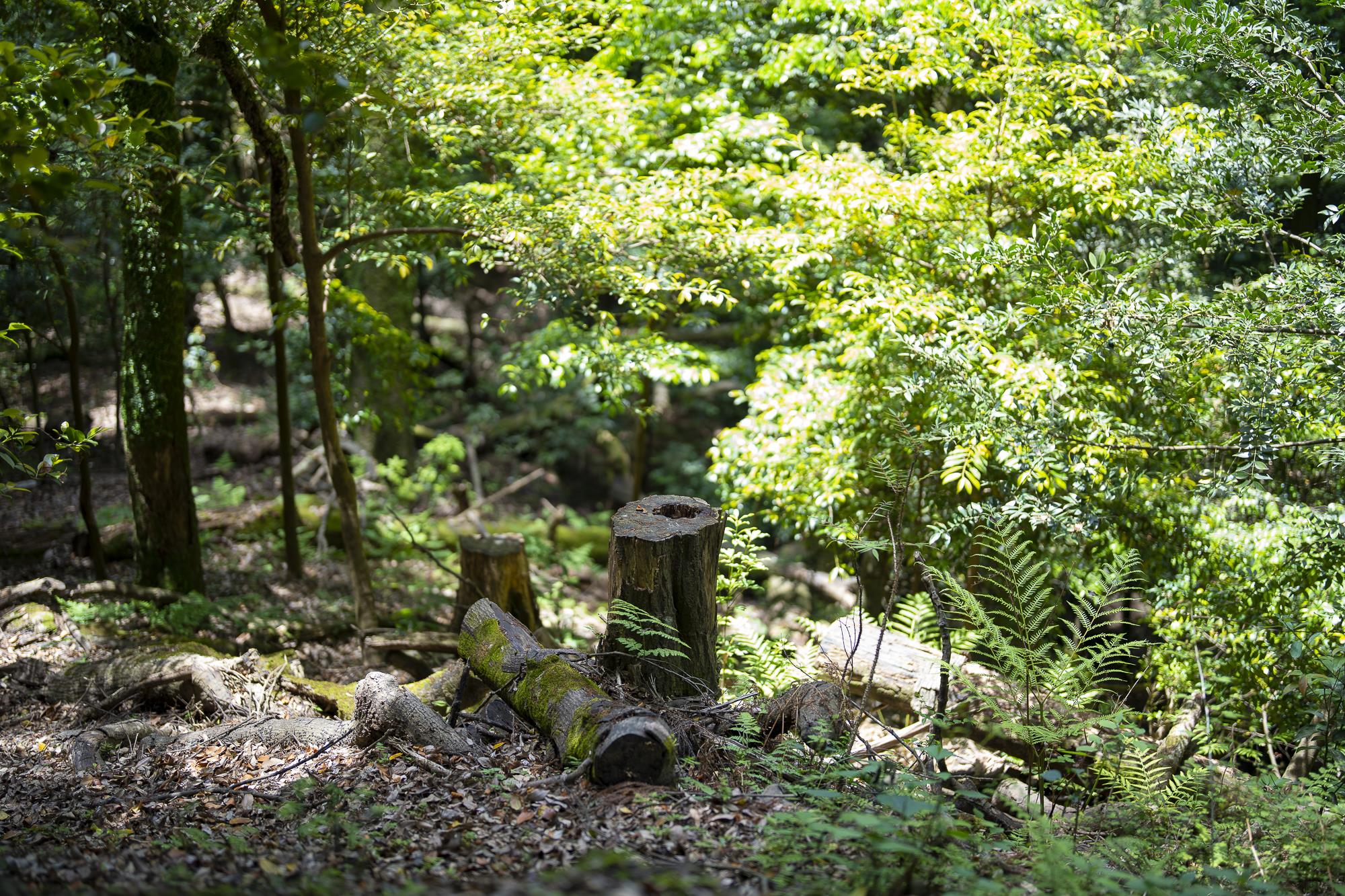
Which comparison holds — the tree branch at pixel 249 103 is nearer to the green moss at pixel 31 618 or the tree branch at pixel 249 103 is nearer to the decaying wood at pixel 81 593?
the decaying wood at pixel 81 593

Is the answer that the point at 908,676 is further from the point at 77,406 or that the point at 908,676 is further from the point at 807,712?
the point at 77,406

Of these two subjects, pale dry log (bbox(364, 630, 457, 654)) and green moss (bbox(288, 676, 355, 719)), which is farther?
pale dry log (bbox(364, 630, 457, 654))

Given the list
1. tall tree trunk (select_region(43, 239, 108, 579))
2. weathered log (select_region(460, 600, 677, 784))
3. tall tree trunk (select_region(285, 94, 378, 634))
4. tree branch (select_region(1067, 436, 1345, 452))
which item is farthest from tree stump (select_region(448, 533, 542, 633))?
tree branch (select_region(1067, 436, 1345, 452))

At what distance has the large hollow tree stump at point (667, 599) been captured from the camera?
4160 mm

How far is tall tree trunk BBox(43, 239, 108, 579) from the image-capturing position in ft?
21.8

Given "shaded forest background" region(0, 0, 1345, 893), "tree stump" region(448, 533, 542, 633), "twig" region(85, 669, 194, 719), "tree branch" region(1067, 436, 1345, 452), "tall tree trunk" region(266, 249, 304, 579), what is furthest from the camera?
"tall tree trunk" region(266, 249, 304, 579)

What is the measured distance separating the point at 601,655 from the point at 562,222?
3.26 metres

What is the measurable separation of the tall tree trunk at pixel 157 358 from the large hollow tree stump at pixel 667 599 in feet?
14.4

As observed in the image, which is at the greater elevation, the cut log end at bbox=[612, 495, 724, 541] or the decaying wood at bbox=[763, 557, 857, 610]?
the cut log end at bbox=[612, 495, 724, 541]

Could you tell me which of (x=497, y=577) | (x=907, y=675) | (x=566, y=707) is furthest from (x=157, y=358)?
(x=907, y=675)

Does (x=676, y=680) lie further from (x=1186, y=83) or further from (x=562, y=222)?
(x=1186, y=83)

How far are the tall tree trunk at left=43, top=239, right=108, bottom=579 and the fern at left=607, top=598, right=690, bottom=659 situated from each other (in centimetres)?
474

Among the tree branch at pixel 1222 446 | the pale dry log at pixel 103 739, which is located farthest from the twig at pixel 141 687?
the tree branch at pixel 1222 446

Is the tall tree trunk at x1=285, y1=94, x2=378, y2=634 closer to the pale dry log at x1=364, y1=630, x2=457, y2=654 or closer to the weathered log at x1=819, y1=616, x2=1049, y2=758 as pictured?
the pale dry log at x1=364, y1=630, x2=457, y2=654
